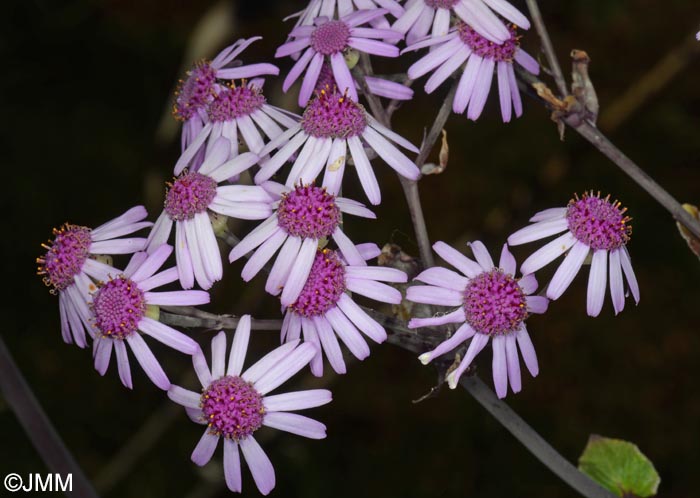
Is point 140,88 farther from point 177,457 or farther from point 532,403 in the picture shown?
point 532,403

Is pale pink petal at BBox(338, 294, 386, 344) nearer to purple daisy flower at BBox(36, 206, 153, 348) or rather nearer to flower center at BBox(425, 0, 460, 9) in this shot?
purple daisy flower at BBox(36, 206, 153, 348)

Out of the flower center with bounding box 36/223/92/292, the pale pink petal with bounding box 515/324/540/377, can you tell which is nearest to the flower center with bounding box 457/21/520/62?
the pale pink petal with bounding box 515/324/540/377

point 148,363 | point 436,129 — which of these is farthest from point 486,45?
point 148,363

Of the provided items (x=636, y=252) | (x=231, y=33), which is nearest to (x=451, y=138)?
(x=636, y=252)

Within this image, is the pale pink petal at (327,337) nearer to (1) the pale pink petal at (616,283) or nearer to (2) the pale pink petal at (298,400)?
(2) the pale pink petal at (298,400)

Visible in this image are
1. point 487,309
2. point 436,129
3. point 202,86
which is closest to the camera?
point 487,309

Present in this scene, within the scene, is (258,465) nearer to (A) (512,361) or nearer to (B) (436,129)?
(A) (512,361)
